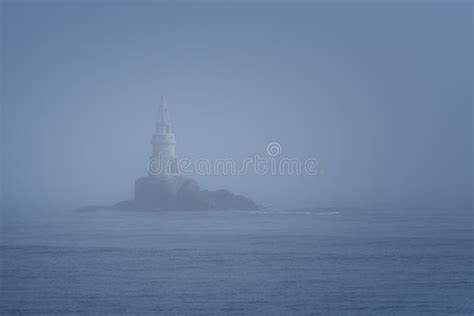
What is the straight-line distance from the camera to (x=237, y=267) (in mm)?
20797

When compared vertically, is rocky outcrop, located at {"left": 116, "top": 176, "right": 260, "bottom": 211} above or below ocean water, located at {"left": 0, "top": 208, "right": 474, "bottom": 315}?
above

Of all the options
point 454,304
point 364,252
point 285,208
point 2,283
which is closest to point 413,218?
point 285,208

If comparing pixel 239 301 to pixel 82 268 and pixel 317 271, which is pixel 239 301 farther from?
pixel 82 268

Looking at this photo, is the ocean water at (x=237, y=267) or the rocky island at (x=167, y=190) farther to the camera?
the rocky island at (x=167, y=190)

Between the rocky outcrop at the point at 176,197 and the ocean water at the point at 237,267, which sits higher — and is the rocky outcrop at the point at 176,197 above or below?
above

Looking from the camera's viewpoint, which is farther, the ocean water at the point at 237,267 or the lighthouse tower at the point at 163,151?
the lighthouse tower at the point at 163,151

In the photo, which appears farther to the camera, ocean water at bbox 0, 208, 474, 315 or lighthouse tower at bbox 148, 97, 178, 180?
lighthouse tower at bbox 148, 97, 178, 180

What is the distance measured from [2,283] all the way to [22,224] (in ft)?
53.7

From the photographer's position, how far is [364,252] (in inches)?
944

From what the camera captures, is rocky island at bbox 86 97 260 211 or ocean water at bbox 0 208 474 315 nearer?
ocean water at bbox 0 208 474 315

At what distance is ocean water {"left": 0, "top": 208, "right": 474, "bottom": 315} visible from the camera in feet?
53.0

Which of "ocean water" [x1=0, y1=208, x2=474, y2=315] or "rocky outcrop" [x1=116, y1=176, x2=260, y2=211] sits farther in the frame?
"rocky outcrop" [x1=116, y1=176, x2=260, y2=211]

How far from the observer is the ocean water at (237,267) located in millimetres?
16141

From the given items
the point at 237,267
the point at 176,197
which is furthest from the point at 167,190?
the point at 237,267
